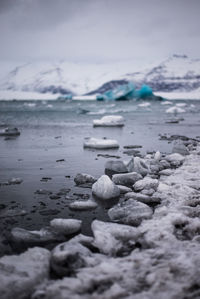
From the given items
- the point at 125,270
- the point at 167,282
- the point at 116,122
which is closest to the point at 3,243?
the point at 125,270

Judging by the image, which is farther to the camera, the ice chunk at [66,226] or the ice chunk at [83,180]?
the ice chunk at [83,180]

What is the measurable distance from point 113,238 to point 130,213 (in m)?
0.55

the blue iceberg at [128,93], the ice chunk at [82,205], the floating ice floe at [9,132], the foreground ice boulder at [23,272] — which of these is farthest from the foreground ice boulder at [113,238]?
the blue iceberg at [128,93]

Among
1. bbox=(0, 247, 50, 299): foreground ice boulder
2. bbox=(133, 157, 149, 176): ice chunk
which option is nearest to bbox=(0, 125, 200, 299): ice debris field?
bbox=(0, 247, 50, 299): foreground ice boulder

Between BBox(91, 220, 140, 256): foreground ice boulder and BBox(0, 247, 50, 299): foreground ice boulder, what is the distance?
0.45 m

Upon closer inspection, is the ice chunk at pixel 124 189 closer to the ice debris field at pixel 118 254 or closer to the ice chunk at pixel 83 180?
the ice debris field at pixel 118 254

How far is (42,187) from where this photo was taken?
3818mm

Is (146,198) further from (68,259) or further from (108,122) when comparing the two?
(108,122)

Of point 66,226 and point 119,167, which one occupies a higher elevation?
point 119,167

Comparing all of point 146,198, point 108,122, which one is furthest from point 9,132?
point 146,198

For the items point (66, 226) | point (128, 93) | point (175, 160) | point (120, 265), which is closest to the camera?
point (120, 265)

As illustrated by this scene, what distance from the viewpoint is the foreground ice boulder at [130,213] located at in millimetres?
2705

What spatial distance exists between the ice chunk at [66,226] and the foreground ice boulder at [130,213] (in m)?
0.44

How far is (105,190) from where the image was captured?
338cm
